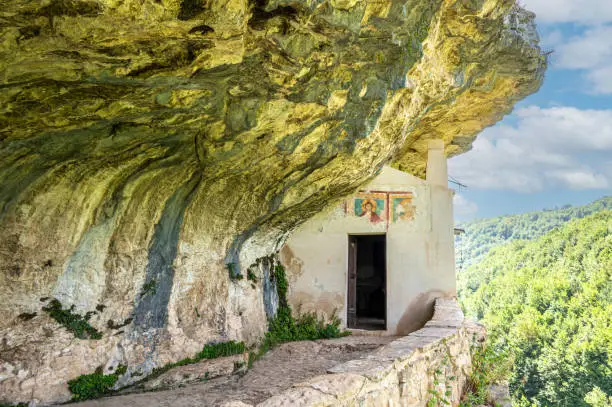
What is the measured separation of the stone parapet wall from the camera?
2951 mm

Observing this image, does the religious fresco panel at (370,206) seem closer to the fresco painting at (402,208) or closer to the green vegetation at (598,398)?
the fresco painting at (402,208)

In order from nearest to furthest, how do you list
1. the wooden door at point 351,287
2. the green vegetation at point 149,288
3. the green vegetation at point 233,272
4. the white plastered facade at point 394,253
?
the green vegetation at point 149,288 < the green vegetation at point 233,272 < the white plastered facade at point 394,253 < the wooden door at point 351,287

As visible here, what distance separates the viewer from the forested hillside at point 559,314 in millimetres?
21938

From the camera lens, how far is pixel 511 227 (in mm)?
114875

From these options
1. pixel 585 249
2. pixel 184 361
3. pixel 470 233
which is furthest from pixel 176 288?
pixel 470 233

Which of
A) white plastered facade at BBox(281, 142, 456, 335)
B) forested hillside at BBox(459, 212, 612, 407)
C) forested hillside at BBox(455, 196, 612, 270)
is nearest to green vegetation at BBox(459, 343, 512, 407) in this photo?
forested hillside at BBox(459, 212, 612, 407)

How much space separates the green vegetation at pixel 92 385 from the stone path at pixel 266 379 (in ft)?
0.59

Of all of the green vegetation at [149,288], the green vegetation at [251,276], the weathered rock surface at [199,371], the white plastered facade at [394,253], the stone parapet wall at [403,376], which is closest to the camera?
the stone parapet wall at [403,376]

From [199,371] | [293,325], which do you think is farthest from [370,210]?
[199,371]

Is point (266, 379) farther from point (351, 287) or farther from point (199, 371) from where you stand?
point (351, 287)

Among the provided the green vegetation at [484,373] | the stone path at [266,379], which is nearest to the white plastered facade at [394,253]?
the stone path at [266,379]

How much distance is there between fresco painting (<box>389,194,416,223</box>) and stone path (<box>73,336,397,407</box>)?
8.15ft

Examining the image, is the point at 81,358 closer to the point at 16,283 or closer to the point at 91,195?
the point at 16,283

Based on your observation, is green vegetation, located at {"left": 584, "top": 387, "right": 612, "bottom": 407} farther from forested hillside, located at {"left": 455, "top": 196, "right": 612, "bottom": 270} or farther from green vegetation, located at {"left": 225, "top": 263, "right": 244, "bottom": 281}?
forested hillside, located at {"left": 455, "top": 196, "right": 612, "bottom": 270}
